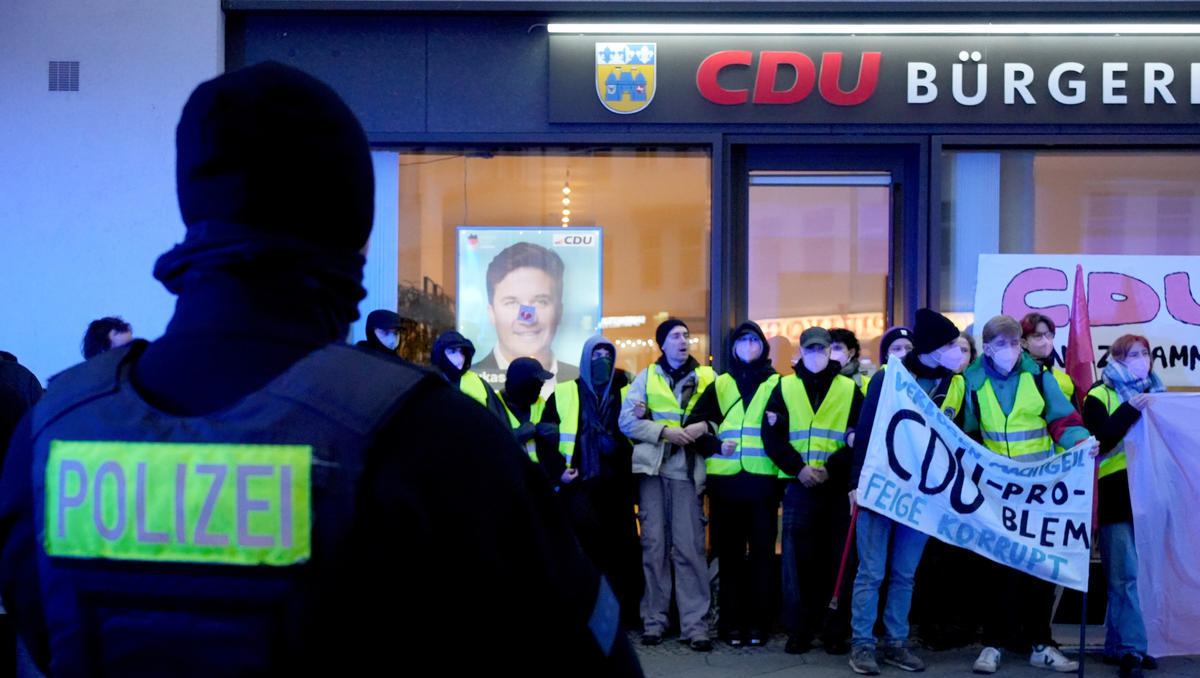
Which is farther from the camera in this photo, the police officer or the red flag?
the red flag

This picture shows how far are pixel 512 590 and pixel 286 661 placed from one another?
10.7 inches

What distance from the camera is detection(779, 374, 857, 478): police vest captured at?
24.5 feet

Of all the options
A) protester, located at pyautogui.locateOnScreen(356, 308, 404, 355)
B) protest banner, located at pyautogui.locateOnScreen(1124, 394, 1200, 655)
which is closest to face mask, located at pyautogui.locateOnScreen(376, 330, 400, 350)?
protester, located at pyautogui.locateOnScreen(356, 308, 404, 355)

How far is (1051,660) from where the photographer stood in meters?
7.01

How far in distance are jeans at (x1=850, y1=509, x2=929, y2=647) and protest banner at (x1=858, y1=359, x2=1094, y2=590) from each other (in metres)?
0.22

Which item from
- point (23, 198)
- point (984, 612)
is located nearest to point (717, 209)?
point (984, 612)

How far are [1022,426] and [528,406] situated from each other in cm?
308

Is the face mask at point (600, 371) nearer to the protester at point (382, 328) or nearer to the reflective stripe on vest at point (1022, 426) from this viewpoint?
the protester at point (382, 328)

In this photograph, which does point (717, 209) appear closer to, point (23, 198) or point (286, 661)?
point (23, 198)

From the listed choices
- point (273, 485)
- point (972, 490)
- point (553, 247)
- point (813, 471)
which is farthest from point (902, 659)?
point (273, 485)

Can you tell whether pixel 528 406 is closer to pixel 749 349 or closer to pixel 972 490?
pixel 749 349

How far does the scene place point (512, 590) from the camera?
4.59 ft

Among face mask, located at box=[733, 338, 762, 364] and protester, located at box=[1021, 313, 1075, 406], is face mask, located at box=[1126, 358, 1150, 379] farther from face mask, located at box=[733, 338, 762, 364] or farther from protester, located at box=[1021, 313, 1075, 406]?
face mask, located at box=[733, 338, 762, 364]

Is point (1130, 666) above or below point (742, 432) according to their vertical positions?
below
